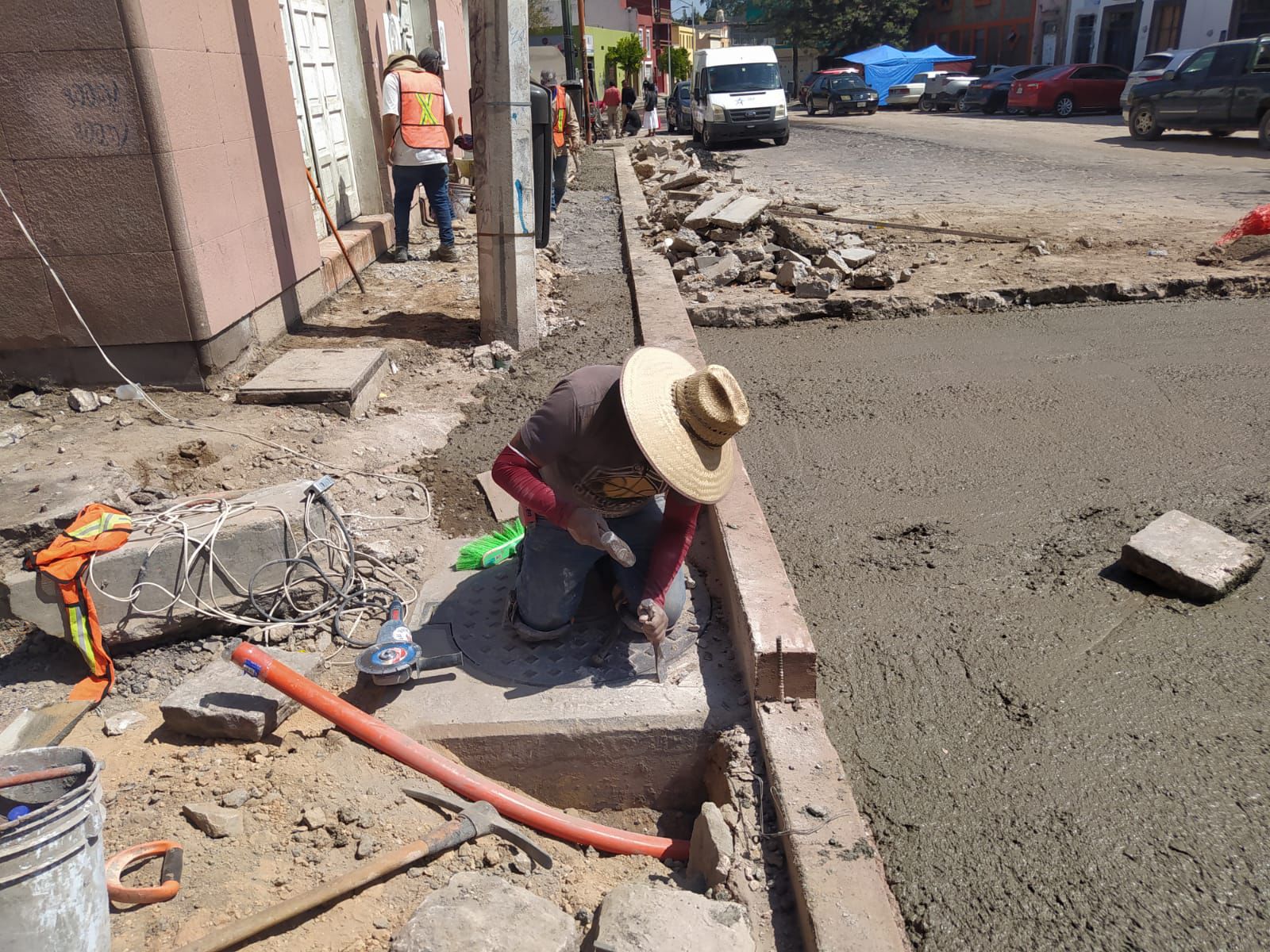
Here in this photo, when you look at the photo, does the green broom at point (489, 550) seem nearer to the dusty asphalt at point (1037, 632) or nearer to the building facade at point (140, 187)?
the dusty asphalt at point (1037, 632)

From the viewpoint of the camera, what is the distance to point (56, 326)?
16.5 ft

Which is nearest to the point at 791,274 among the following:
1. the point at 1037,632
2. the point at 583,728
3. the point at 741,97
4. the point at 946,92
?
the point at 1037,632

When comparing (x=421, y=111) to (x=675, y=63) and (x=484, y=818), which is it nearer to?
(x=484, y=818)

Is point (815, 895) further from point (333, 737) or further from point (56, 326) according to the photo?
point (56, 326)

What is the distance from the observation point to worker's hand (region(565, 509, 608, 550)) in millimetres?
2838

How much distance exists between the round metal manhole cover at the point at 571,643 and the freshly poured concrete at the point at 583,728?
0.18 ft

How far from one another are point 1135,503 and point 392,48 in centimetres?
951

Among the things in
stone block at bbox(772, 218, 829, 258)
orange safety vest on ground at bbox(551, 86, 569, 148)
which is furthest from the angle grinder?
orange safety vest on ground at bbox(551, 86, 569, 148)

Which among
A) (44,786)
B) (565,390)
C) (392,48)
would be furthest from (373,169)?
(44,786)

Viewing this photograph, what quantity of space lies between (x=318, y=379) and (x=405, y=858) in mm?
3252

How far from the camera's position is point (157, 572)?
128 inches

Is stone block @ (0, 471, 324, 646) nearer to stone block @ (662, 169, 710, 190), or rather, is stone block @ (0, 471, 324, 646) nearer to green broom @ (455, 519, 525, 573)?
green broom @ (455, 519, 525, 573)

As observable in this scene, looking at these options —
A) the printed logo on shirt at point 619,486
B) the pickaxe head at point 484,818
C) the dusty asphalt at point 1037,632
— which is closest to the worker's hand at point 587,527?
the printed logo on shirt at point 619,486

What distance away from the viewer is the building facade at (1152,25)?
26.0 meters
